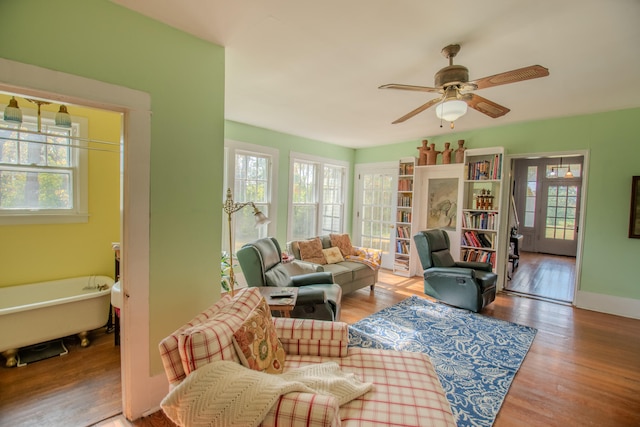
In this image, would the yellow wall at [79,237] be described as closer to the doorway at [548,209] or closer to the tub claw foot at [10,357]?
the tub claw foot at [10,357]

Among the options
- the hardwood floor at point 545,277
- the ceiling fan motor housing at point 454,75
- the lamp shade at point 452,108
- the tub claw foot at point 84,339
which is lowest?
the tub claw foot at point 84,339

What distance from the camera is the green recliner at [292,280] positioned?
2523mm

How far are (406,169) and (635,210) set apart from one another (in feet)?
9.77

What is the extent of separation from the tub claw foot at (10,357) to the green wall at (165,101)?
54.7 inches

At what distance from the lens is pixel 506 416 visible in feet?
6.08

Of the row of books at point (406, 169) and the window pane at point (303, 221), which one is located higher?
the row of books at point (406, 169)

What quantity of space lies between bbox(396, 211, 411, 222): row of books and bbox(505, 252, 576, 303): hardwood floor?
75.1 inches

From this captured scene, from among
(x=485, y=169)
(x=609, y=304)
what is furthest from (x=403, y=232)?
(x=609, y=304)

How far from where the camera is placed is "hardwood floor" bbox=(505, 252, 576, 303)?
437 centimetres

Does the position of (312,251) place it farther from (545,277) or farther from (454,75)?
(545,277)

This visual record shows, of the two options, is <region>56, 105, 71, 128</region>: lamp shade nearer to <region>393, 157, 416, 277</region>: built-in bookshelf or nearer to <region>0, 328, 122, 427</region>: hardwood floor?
<region>0, 328, 122, 427</region>: hardwood floor

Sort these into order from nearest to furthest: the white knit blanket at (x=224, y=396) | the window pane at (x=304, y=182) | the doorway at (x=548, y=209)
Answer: the white knit blanket at (x=224, y=396) → the window pane at (x=304, y=182) → the doorway at (x=548, y=209)

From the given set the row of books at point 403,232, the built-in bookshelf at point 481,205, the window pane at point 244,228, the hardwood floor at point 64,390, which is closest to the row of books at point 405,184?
the row of books at point 403,232

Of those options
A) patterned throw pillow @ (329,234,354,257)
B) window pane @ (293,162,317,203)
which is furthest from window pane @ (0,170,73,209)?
patterned throw pillow @ (329,234,354,257)
